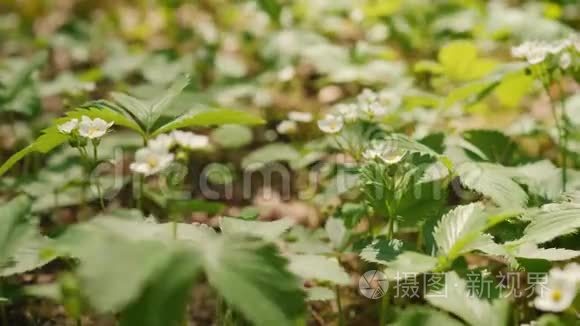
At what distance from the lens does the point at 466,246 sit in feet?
4.58

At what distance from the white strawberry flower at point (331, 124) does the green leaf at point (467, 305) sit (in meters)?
0.62

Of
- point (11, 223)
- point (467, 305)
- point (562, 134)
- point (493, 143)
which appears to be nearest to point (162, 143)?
point (11, 223)

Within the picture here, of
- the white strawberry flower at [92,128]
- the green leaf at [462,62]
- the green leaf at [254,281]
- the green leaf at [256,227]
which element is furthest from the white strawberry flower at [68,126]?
the green leaf at [462,62]

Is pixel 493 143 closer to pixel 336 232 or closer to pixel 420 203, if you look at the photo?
pixel 420 203

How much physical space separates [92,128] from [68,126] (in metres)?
0.06

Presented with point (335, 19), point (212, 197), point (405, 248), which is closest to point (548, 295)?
point (405, 248)

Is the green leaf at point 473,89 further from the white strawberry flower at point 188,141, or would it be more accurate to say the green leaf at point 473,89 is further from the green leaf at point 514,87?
the white strawberry flower at point 188,141

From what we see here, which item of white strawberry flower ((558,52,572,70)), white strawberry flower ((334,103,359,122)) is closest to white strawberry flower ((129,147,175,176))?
white strawberry flower ((334,103,359,122))

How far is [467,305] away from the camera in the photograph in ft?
4.35

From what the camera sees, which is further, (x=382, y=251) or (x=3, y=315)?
(x=3, y=315)

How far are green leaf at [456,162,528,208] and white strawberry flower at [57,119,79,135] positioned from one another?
39.4 inches

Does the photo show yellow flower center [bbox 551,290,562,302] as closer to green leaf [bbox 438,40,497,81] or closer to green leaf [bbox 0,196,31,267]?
green leaf [bbox 0,196,31,267]

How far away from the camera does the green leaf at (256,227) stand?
1403mm

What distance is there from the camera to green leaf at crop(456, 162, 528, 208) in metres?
1.59
